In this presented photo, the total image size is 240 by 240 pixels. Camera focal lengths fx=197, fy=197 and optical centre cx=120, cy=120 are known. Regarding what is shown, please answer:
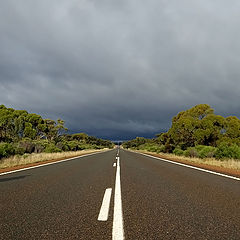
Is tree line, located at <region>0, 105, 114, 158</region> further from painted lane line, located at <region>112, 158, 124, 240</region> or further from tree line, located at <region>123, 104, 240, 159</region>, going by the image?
painted lane line, located at <region>112, 158, 124, 240</region>

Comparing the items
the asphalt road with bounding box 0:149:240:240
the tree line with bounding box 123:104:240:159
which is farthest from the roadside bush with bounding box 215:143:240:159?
the asphalt road with bounding box 0:149:240:240

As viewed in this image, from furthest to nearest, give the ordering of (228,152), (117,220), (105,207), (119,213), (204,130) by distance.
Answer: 1. (204,130)
2. (228,152)
3. (105,207)
4. (119,213)
5. (117,220)

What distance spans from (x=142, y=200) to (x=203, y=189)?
2242 mm

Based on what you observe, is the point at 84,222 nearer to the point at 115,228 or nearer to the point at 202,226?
the point at 115,228

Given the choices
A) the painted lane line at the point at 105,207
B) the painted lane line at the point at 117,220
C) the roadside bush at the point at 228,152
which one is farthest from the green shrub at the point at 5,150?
the roadside bush at the point at 228,152

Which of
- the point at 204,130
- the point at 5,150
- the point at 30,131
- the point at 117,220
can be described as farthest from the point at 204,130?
the point at 30,131

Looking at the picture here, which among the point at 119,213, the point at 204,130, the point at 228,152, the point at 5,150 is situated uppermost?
the point at 204,130

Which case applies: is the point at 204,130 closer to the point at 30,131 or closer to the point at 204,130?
the point at 204,130

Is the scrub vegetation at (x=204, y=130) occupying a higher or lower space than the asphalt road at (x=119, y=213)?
higher

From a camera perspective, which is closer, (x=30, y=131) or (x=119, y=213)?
(x=119, y=213)

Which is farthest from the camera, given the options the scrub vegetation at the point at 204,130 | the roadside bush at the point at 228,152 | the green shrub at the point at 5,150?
the scrub vegetation at the point at 204,130

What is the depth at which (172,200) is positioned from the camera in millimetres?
4582

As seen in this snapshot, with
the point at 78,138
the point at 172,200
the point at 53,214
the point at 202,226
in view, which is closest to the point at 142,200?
the point at 172,200

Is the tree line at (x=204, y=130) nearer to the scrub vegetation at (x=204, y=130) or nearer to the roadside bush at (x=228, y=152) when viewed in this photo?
the scrub vegetation at (x=204, y=130)
